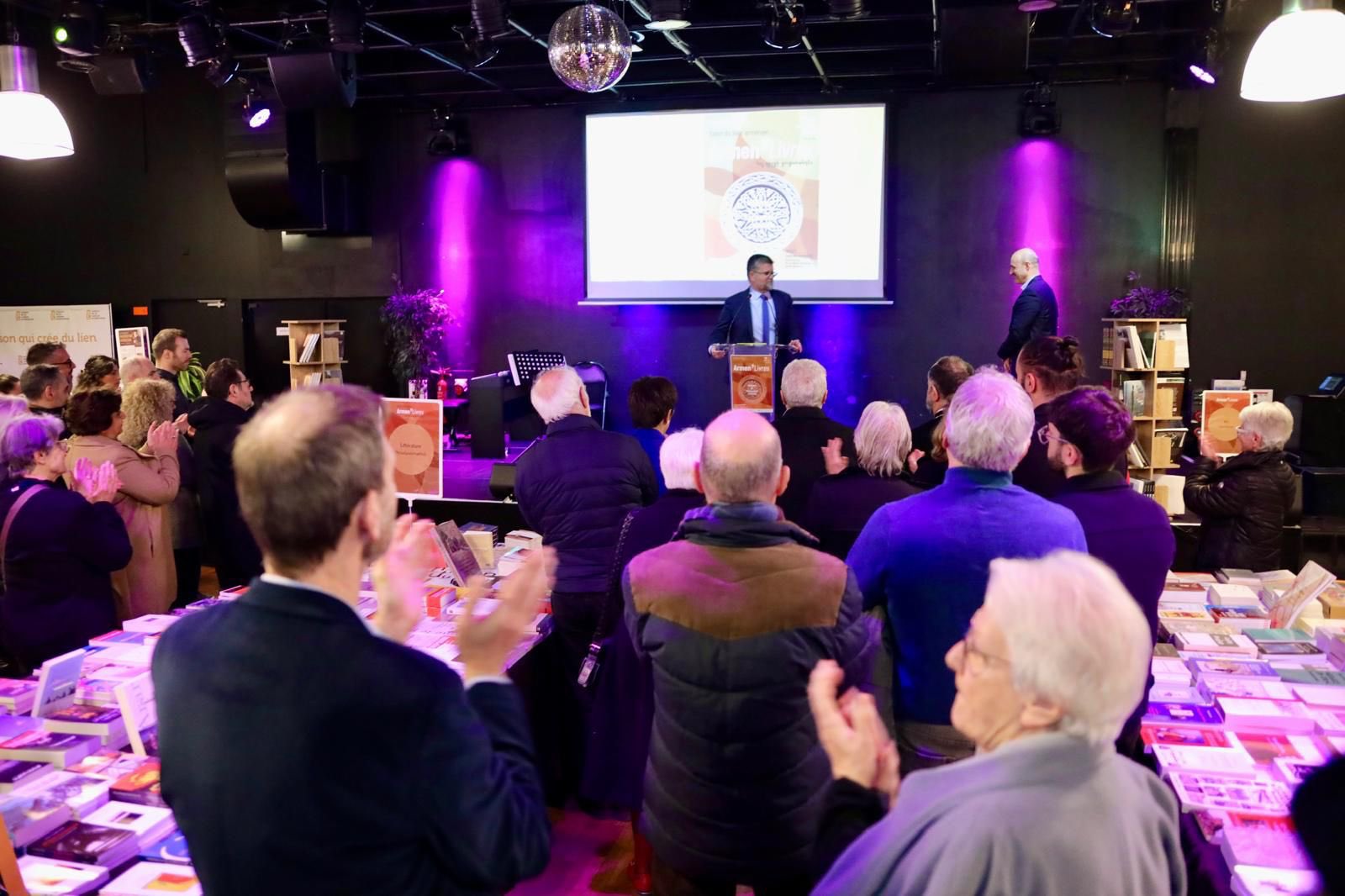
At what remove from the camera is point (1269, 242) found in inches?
359

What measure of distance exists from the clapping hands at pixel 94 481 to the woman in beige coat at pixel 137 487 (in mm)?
317

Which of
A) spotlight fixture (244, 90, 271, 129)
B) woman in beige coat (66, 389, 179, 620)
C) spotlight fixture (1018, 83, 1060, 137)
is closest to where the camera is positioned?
woman in beige coat (66, 389, 179, 620)

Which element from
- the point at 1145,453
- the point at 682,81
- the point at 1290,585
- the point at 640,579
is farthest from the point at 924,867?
the point at 682,81

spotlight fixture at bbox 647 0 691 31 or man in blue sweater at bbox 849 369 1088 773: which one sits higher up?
spotlight fixture at bbox 647 0 691 31

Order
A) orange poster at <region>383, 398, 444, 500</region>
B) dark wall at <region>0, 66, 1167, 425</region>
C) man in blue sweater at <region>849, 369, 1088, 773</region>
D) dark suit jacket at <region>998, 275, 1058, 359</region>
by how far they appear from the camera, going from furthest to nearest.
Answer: dark wall at <region>0, 66, 1167, 425</region> < dark suit jacket at <region>998, 275, 1058, 359</region> < orange poster at <region>383, 398, 444, 500</region> < man in blue sweater at <region>849, 369, 1088, 773</region>

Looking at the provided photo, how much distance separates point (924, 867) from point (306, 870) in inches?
29.9

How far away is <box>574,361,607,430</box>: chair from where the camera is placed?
1025 centimetres

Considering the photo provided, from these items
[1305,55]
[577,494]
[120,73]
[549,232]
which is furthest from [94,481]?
[549,232]

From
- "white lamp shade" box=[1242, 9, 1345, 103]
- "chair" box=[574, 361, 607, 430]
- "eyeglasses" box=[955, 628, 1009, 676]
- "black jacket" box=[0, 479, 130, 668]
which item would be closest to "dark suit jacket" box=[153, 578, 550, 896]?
"eyeglasses" box=[955, 628, 1009, 676]

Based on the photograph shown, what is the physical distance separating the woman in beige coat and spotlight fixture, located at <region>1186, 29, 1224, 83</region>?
7.56 meters

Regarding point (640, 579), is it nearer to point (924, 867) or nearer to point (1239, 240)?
point (924, 867)

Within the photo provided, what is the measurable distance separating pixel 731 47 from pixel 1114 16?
362 cm

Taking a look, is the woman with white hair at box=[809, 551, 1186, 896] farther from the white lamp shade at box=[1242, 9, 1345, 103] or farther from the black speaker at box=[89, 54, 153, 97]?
the black speaker at box=[89, 54, 153, 97]

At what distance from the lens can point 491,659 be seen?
1.39 meters
